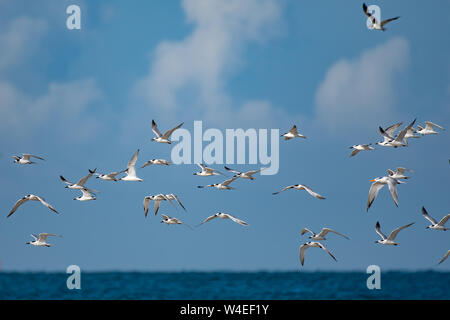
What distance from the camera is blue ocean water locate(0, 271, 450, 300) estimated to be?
63500 millimetres

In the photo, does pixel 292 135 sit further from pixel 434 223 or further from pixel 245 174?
pixel 434 223

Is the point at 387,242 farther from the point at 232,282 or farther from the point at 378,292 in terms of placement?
the point at 232,282

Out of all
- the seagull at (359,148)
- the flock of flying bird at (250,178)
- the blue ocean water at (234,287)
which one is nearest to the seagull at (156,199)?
the flock of flying bird at (250,178)

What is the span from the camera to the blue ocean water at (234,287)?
63500 millimetres

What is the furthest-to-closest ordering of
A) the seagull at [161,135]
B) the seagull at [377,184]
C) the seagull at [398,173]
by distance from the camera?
the seagull at [161,135]
the seagull at [398,173]
the seagull at [377,184]

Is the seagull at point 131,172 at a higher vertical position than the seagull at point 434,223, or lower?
higher

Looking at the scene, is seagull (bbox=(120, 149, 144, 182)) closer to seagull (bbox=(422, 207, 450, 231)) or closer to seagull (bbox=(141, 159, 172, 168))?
seagull (bbox=(141, 159, 172, 168))

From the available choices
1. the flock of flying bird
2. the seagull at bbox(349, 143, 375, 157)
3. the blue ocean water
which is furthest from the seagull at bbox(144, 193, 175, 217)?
the blue ocean water

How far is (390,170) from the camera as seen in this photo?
124 feet

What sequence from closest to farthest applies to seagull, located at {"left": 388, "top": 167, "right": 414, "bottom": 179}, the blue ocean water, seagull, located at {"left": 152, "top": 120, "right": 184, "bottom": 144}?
seagull, located at {"left": 388, "top": 167, "right": 414, "bottom": 179}
seagull, located at {"left": 152, "top": 120, "right": 184, "bottom": 144}
the blue ocean water

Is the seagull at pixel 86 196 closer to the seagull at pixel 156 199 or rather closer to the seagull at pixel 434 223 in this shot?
the seagull at pixel 156 199
